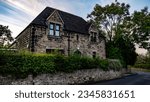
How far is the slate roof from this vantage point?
15.8m

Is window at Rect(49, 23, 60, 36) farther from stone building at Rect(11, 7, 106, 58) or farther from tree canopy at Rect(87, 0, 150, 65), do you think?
tree canopy at Rect(87, 0, 150, 65)

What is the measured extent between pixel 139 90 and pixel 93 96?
1.69m

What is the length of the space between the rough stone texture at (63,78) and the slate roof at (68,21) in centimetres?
496

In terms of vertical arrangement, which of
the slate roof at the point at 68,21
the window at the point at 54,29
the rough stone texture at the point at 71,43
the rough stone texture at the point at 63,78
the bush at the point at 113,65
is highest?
the slate roof at the point at 68,21

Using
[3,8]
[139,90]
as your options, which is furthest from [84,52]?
[139,90]

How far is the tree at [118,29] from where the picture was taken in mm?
21844

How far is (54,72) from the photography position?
11117mm

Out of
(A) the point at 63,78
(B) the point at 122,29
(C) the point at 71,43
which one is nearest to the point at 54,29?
(C) the point at 71,43

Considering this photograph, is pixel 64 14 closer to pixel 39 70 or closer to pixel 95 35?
pixel 95 35

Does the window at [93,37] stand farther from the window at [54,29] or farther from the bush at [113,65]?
the window at [54,29]

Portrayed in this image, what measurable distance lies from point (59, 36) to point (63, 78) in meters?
5.81

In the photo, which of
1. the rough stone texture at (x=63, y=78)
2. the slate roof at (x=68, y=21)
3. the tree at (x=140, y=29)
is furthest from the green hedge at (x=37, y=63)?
the tree at (x=140, y=29)

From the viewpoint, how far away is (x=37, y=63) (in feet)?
34.3

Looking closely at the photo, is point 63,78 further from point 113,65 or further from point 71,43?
point 113,65
